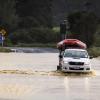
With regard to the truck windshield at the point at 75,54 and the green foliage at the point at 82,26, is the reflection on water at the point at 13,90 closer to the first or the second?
the truck windshield at the point at 75,54

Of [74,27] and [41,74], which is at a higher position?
[74,27]

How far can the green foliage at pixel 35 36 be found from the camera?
12425 centimetres

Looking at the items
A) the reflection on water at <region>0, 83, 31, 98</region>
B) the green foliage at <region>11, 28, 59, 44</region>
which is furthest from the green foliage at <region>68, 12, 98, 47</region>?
the reflection on water at <region>0, 83, 31, 98</region>

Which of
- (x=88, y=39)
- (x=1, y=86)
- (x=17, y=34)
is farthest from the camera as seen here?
(x=17, y=34)

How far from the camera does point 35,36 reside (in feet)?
413

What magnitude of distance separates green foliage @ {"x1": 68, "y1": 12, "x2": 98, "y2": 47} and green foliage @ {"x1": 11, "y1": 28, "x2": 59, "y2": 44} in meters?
17.7

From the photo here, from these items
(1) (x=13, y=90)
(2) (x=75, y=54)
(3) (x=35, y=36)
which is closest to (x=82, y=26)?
(3) (x=35, y=36)

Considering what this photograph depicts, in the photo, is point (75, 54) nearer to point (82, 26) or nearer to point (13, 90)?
point (13, 90)

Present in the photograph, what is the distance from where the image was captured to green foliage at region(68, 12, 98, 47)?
10450 centimetres

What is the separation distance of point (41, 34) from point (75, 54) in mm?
89707

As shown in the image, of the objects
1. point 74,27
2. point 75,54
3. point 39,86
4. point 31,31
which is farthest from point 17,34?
point 39,86

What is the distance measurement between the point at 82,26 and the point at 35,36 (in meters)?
22.0

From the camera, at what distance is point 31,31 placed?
4941 inches

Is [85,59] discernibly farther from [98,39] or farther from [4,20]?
[4,20]
